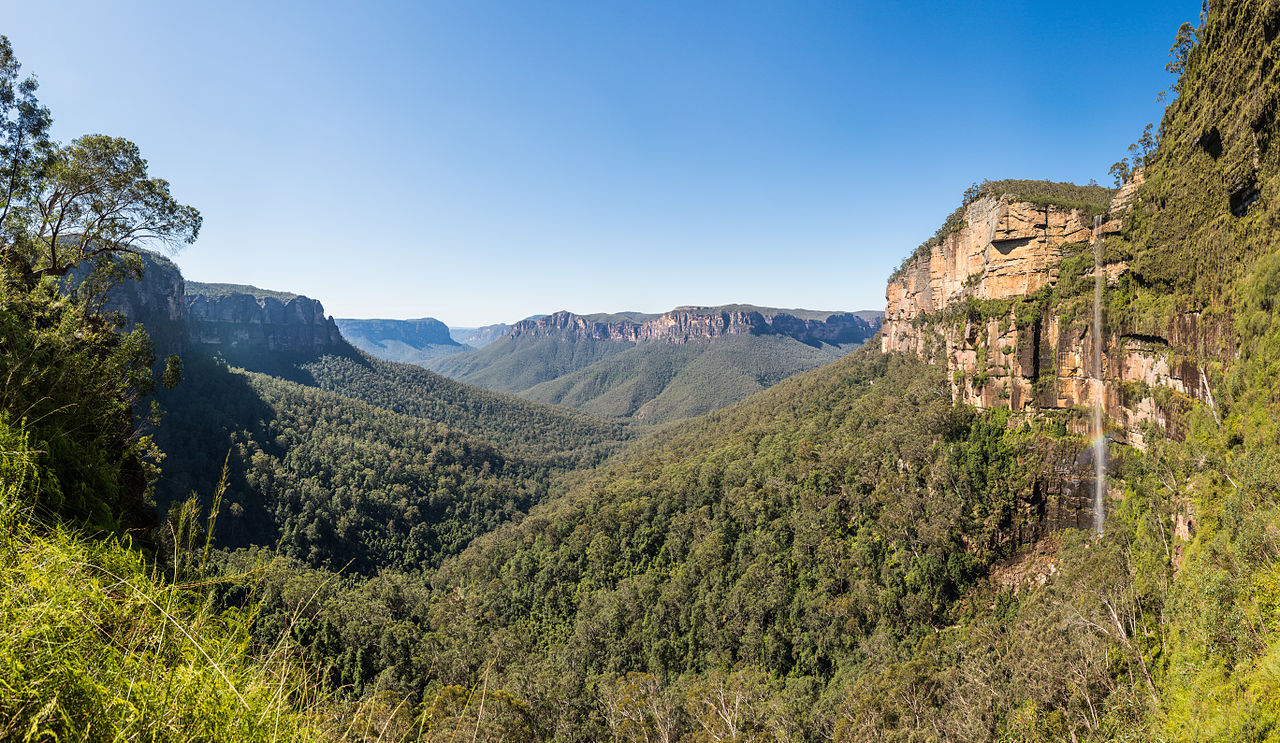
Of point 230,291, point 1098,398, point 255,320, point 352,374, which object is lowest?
point 352,374

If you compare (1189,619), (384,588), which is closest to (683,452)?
(384,588)

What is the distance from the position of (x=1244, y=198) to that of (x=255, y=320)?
129849 millimetres

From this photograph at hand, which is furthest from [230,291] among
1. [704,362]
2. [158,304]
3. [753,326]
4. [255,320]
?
[753,326]

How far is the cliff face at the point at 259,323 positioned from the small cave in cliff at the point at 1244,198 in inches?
4751

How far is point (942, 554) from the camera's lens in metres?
24.0

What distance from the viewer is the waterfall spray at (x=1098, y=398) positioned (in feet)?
67.7

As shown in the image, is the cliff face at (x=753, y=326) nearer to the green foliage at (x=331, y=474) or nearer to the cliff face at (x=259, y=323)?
the cliff face at (x=259, y=323)

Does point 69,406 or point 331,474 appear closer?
point 69,406

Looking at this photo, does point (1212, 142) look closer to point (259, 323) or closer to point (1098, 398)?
point (1098, 398)

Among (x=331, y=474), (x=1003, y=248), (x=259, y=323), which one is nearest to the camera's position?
(x=1003, y=248)

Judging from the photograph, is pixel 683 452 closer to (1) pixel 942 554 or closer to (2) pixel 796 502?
(2) pixel 796 502

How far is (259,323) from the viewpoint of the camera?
9944 centimetres

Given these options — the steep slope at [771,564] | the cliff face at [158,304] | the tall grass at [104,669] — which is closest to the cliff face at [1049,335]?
the steep slope at [771,564]

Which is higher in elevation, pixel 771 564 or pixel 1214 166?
pixel 1214 166
